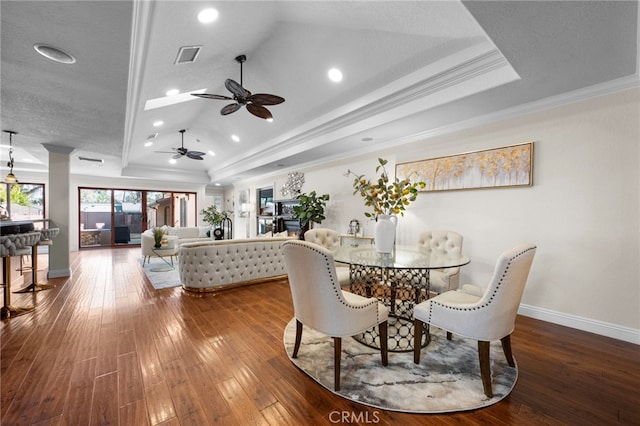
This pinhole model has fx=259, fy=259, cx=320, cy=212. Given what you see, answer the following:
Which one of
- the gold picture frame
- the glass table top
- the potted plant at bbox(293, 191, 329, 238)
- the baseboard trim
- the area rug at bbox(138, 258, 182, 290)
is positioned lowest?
the area rug at bbox(138, 258, 182, 290)

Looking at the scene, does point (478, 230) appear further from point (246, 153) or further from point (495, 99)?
point (246, 153)

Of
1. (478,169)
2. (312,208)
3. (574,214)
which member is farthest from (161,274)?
(574,214)

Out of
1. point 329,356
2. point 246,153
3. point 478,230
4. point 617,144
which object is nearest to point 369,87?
point 478,230

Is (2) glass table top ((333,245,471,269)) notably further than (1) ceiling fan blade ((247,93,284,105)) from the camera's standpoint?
No

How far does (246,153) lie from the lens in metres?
7.25

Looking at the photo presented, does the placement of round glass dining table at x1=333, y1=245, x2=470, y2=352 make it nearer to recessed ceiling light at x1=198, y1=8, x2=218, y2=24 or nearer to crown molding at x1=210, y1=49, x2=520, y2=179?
crown molding at x1=210, y1=49, x2=520, y2=179

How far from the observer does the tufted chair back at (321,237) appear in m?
3.65

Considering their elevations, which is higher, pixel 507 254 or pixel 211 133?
pixel 211 133

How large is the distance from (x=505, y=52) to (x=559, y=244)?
2.13 meters

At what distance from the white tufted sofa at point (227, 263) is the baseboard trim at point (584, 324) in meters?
3.59

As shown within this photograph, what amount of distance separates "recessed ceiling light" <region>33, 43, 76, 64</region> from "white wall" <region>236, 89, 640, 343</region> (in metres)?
4.29

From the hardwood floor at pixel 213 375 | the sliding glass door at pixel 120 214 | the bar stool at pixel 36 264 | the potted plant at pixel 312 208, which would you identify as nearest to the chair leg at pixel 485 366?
the hardwood floor at pixel 213 375

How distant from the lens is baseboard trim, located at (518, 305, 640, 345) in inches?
96.0

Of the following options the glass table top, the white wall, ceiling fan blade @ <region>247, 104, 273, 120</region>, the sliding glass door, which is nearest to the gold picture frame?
the white wall
